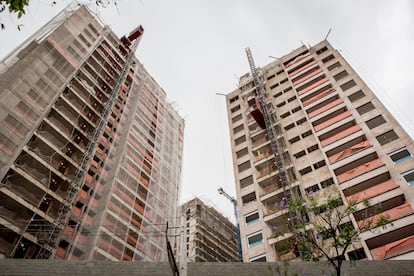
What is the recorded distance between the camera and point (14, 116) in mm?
24109

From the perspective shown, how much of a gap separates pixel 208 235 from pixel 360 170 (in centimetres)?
3230

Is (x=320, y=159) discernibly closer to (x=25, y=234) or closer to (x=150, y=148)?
Answer: (x=150, y=148)

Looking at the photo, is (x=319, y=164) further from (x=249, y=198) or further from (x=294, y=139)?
(x=249, y=198)

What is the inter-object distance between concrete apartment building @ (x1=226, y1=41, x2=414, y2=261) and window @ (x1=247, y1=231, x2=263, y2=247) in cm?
8

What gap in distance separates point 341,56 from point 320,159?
16.5m

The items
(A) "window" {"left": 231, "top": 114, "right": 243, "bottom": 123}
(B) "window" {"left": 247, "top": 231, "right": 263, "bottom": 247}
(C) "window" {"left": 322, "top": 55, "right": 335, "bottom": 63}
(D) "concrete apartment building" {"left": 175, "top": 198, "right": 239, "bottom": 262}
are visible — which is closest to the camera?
(B) "window" {"left": 247, "top": 231, "right": 263, "bottom": 247}

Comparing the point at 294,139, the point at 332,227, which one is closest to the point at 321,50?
the point at 294,139

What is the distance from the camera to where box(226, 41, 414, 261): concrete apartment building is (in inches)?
930

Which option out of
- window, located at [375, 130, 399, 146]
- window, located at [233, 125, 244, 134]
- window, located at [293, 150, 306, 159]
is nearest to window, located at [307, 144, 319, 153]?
window, located at [293, 150, 306, 159]

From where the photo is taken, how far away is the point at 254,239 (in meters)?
27.8

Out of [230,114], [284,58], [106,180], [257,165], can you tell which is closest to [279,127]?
[257,165]

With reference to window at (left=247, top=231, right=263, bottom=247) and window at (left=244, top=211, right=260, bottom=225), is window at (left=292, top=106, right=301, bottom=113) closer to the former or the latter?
window at (left=244, top=211, right=260, bottom=225)

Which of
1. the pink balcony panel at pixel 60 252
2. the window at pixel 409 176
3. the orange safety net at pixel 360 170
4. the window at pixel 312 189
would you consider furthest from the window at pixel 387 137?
the pink balcony panel at pixel 60 252

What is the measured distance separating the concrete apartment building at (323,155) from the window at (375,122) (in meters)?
0.08
